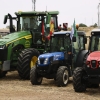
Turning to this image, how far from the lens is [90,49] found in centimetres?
1109

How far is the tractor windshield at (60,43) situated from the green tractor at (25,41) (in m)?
0.99

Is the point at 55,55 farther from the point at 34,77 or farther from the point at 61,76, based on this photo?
the point at 34,77

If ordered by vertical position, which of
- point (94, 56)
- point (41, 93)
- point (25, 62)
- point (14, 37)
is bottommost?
point (41, 93)

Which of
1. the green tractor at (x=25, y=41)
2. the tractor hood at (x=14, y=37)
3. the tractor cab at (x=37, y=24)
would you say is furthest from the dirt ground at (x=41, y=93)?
the tractor cab at (x=37, y=24)

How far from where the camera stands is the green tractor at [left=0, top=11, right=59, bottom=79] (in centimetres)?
1355

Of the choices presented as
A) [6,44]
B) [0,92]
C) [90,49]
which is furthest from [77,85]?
[6,44]

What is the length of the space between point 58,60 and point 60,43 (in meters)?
0.87

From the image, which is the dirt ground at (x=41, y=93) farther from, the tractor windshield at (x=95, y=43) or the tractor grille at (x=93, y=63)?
the tractor windshield at (x=95, y=43)

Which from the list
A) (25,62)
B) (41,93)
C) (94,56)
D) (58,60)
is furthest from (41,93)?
(25,62)

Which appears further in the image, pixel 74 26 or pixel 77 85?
pixel 74 26

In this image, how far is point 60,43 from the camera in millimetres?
12898

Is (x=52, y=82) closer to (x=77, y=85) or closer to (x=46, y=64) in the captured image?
(x=46, y=64)

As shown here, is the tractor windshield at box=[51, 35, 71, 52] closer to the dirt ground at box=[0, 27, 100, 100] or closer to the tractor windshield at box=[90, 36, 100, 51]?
the dirt ground at box=[0, 27, 100, 100]

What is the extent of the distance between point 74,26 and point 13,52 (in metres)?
3.02
